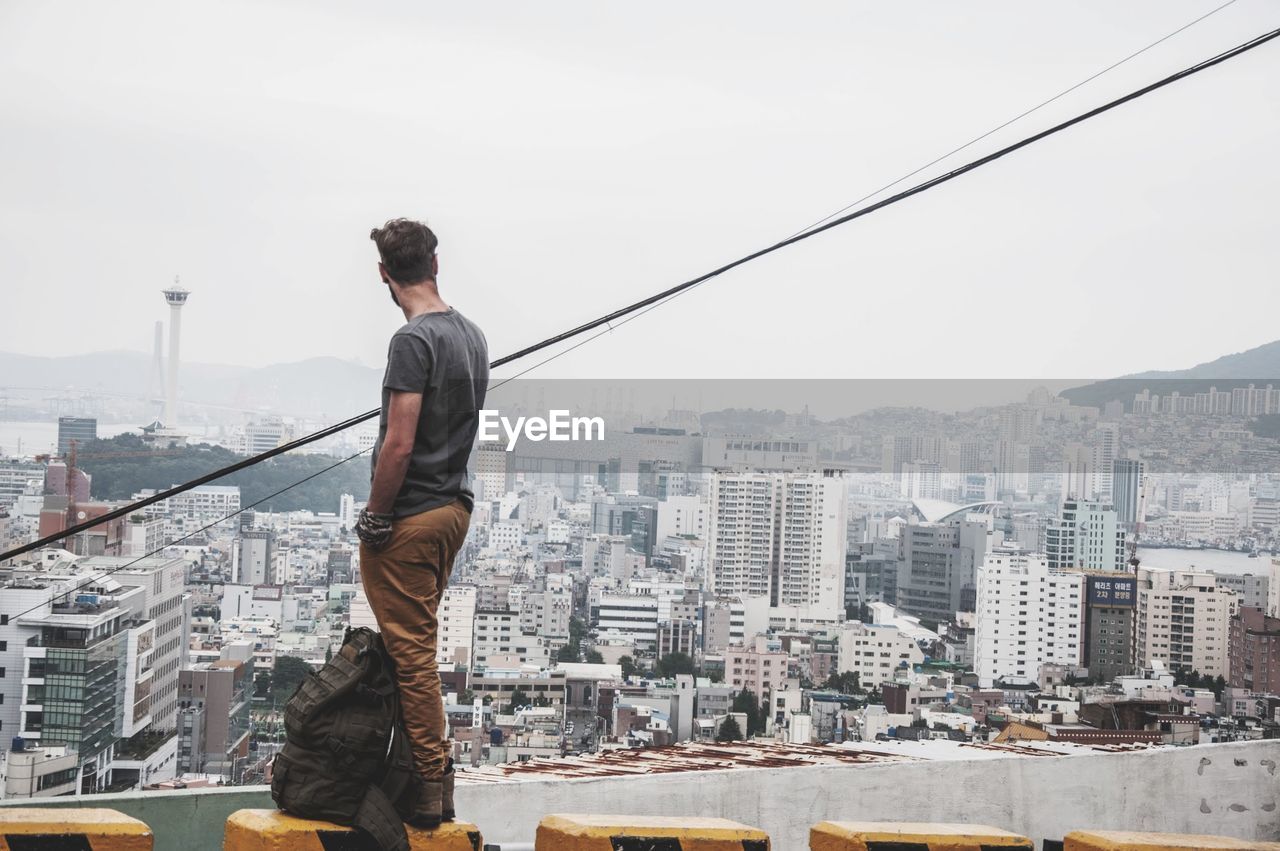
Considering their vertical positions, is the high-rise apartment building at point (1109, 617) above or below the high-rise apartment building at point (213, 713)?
above

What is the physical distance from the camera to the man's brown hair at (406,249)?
1940 millimetres

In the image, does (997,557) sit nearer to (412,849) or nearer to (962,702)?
(962,702)

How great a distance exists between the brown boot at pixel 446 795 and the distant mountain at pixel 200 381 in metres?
10.0

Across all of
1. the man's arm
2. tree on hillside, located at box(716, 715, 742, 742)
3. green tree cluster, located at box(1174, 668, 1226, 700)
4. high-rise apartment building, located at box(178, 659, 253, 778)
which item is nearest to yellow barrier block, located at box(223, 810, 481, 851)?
the man's arm

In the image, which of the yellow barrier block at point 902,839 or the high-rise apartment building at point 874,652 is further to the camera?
the high-rise apartment building at point 874,652

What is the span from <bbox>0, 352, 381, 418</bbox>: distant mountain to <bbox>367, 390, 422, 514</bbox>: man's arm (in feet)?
33.1

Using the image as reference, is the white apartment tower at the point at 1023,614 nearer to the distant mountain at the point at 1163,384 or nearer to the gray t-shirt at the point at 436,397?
the distant mountain at the point at 1163,384

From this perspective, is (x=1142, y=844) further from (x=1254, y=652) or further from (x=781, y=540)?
(x=781, y=540)

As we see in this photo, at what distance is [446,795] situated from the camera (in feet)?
6.39

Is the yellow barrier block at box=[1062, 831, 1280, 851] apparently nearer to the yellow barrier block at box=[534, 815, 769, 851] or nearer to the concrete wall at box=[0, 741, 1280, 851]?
the yellow barrier block at box=[534, 815, 769, 851]

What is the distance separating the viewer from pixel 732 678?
12.6 metres

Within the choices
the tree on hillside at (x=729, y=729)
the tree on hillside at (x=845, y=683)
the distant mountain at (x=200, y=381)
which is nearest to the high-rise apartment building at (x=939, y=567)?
the tree on hillside at (x=845, y=683)

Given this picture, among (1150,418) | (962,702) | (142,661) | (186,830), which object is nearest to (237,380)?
(142,661)

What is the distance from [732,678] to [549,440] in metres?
5.24
